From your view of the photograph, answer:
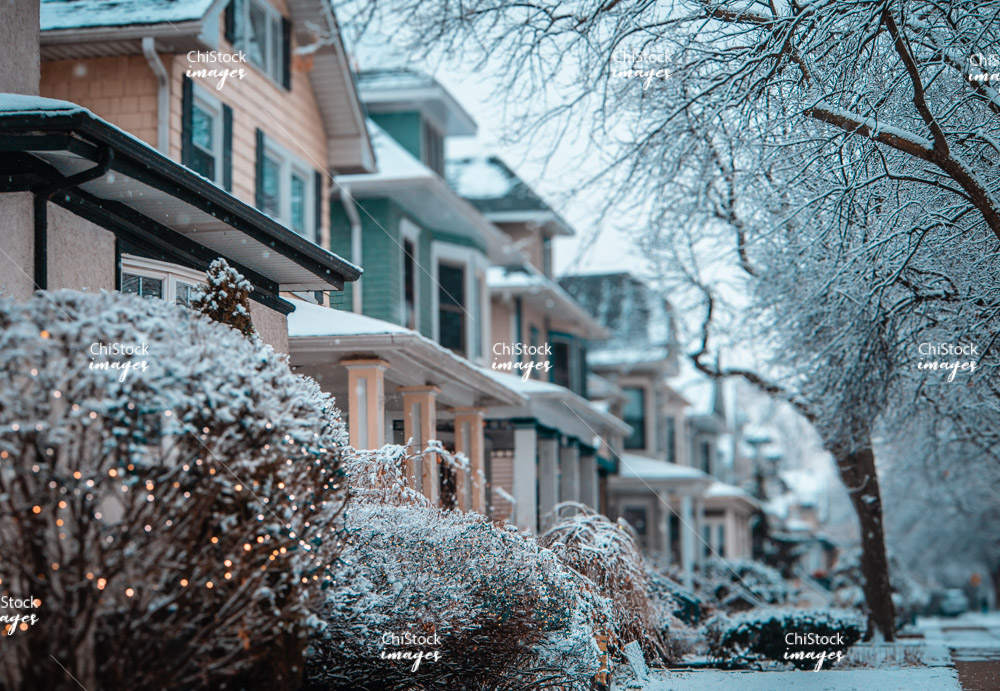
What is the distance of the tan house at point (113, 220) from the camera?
26.0ft

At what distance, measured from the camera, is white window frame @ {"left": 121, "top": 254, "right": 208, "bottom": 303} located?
9750 millimetres

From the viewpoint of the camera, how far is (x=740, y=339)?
682 inches

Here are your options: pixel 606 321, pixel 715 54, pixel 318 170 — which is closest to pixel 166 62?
pixel 318 170

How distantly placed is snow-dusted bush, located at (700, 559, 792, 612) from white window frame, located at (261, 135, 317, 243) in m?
8.77

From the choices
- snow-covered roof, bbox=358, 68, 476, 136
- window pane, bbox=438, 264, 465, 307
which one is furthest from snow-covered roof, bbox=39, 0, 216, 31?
window pane, bbox=438, 264, 465, 307

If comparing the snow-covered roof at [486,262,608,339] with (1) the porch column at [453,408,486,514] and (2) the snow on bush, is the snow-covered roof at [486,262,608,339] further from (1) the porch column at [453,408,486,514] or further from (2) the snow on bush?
(2) the snow on bush

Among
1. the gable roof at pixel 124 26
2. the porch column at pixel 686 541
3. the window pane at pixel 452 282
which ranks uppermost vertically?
the gable roof at pixel 124 26

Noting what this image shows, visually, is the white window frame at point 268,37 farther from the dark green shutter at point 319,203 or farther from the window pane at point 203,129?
the dark green shutter at point 319,203

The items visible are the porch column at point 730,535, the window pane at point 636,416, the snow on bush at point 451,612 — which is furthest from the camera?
the porch column at point 730,535

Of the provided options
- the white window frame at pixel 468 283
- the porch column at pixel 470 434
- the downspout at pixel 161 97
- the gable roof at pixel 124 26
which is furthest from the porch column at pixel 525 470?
the gable roof at pixel 124 26

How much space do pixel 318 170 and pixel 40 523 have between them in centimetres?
1271

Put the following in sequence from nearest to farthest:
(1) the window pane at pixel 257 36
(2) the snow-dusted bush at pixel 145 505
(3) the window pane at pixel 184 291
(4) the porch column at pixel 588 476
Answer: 1. (2) the snow-dusted bush at pixel 145 505
2. (3) the window pane at pixel 184 291
3. (1) the window pane at pixel 257 36
4. (4) the porch column at pixel 588 476

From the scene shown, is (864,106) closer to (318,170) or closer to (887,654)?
(887,654)

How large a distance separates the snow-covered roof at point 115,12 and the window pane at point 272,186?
10.6 ft
